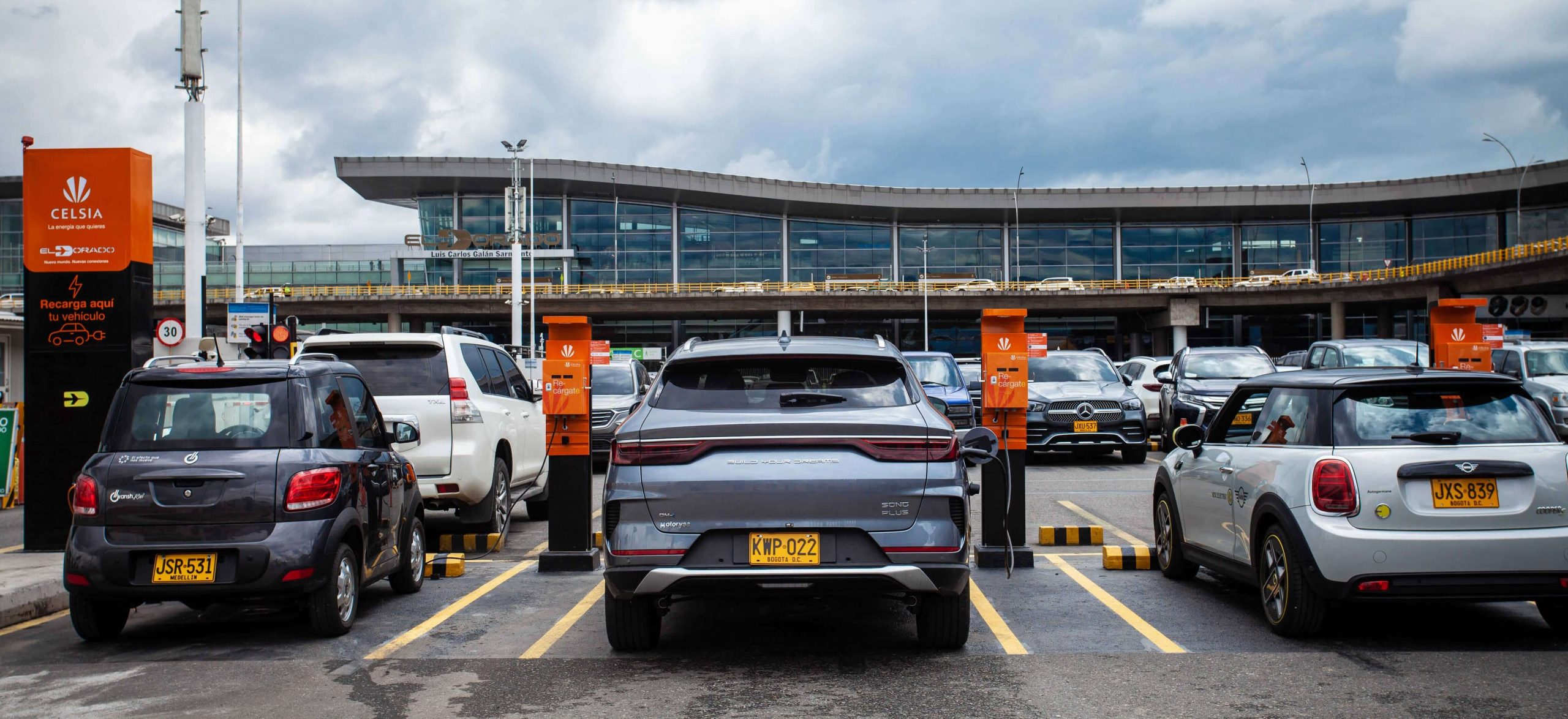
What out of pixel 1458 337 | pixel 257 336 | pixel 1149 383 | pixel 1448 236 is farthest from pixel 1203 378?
pixel 1448 236

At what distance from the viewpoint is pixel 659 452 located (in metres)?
5.52

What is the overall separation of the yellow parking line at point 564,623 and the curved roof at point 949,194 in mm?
66623

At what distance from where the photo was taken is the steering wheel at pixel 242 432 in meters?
6.53

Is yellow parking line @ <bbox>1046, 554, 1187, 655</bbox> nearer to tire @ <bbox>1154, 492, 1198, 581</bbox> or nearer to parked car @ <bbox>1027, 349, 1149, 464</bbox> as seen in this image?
tire @ <bbox>1154, 492, 1198, 581</bbox>

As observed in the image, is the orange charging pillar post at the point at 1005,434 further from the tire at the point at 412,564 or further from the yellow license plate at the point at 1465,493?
the tire at the point at 412,564

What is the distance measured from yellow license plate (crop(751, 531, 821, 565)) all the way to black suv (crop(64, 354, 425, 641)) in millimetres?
2593

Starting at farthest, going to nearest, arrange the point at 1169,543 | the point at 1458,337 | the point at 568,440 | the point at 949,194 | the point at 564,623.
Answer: the point at 949,194
the point at 1458,337
the point at 568,440
the point at 1169,543
the point at 564,623

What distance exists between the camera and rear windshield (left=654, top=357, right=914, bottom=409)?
5.84 metres

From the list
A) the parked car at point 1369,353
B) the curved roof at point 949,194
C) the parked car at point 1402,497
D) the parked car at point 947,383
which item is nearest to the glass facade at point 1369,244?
the curved roof at point 949,194

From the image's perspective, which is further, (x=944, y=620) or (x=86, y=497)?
(x=86, y=497)

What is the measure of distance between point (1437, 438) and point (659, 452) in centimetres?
400

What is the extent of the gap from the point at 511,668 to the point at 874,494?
206 cm

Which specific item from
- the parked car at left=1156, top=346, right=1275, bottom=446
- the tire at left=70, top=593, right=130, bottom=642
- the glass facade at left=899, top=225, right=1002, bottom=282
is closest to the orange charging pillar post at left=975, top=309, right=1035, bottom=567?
the tire at left=70, top=593, right=130, bottom=642

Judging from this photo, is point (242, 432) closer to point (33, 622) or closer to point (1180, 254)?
point (33, 622)
